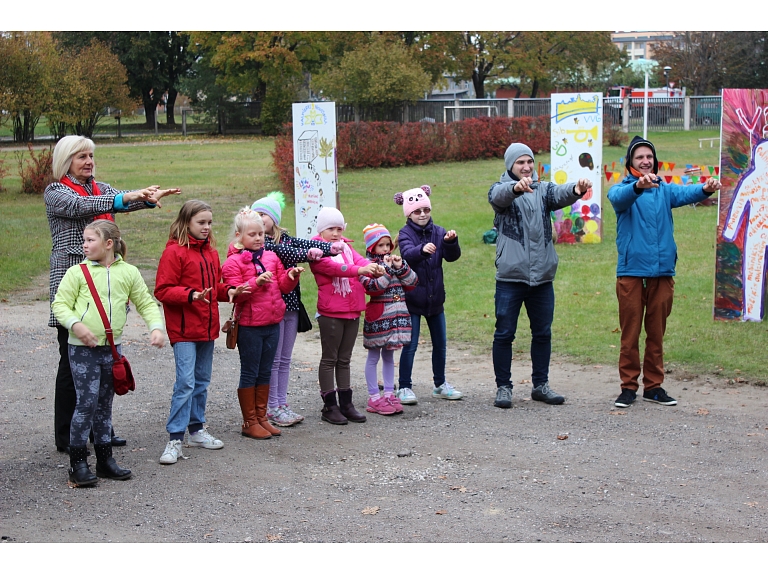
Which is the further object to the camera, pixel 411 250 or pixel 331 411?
pixel 411 250

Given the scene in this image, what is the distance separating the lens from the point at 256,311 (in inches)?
226

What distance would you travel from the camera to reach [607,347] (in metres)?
8.53

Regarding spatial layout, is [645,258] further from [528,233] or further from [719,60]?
[719,60]

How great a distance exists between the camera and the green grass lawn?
8.59m

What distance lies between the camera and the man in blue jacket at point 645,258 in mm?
6500

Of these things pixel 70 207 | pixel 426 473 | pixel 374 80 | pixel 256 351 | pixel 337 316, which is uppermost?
pixel 374 80

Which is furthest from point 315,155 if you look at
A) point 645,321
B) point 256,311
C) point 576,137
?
point 256,311

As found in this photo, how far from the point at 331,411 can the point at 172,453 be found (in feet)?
4.12

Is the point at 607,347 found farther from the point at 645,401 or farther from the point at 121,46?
the point at 121,46

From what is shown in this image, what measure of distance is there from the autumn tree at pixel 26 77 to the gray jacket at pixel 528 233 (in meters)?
22.2

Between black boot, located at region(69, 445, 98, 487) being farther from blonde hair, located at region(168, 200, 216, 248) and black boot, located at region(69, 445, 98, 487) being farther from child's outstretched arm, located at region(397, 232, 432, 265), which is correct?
child's outstretched arm, located at region(397, 232, 432, 265)

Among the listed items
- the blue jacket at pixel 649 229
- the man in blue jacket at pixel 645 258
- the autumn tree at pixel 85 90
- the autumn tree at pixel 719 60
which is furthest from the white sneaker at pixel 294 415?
the autumn tree at pixel 719 60

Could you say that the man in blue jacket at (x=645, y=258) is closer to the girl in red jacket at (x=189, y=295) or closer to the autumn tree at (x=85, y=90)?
the girl in red jacket at (x=189, y=295)

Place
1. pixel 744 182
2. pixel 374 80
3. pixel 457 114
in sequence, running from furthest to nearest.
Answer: pixel 457 114 → pixel 374 80 → pixel 744 182
